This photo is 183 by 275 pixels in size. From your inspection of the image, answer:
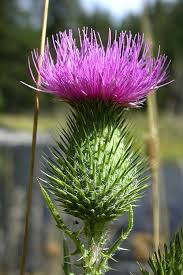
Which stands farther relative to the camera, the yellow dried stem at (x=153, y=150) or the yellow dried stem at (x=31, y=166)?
the yellow dried stem at (x=153, y=150)

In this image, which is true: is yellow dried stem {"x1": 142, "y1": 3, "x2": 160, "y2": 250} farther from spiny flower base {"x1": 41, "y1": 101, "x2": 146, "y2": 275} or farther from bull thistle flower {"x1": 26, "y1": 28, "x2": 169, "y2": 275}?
bull thistle flower {"x1": 26, "y1": 28, "x2": 169, "y2": 275}

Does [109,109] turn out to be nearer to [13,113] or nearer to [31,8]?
[13,113]

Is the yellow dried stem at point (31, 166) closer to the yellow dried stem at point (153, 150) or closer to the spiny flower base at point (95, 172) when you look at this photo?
the spiny flower base at point (95, 172)

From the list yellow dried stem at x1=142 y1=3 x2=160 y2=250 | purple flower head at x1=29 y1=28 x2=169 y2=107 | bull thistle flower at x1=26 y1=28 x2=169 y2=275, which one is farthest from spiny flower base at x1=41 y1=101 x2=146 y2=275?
yellow dried stem at x1=142 y1=3 x2=160 y2=250

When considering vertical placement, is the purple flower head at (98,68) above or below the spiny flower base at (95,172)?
above

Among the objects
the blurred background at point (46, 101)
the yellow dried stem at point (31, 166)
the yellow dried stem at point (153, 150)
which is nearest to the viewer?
the yellow dried stem at point (31, 166)

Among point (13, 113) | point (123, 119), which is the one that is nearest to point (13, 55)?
point (13, 113)

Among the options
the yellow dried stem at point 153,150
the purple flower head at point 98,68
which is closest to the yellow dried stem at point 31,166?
the purple flower head at point 98,68
